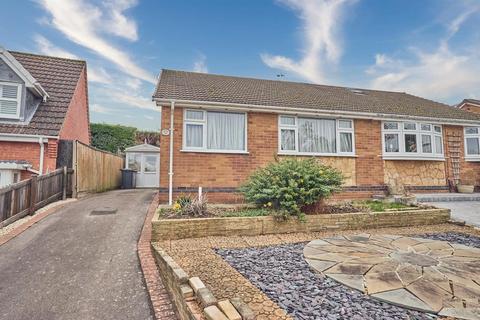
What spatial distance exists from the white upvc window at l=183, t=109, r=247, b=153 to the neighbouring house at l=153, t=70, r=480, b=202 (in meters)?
0.04

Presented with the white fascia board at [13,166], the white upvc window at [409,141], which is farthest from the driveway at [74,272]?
the white upvc window at [409,141]

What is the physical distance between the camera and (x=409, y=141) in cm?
1070

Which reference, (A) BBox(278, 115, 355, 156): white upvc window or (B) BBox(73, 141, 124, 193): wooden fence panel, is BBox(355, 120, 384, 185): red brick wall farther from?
(B) BBox(73, 141, 124, 193): wooden fence panel

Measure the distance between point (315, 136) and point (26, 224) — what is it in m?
9.47

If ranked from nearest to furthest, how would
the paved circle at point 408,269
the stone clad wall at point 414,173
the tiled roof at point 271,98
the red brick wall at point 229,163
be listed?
the paved circle at point 408,269 < the red brick wall at point 229,163 < the tiled roof at point 271,98 < the stone clad wall at point 414,173

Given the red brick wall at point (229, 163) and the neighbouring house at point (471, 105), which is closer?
the red brick wall at point (229, 163)

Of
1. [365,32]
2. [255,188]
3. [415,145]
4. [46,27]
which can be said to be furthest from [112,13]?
[415,145]

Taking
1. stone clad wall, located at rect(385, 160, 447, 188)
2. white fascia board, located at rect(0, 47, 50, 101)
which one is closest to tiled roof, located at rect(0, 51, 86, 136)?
white fascia board, located at rect(0, 47, 50, 101)

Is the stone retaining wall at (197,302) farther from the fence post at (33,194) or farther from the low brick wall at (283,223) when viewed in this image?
the fence post at (33,194)

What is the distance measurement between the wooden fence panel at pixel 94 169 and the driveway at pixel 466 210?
42.3ft

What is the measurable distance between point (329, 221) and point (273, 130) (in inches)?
171

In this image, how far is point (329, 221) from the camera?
6012 mm

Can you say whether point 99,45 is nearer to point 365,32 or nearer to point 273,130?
point 273,130

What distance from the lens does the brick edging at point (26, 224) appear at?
5.34 m
